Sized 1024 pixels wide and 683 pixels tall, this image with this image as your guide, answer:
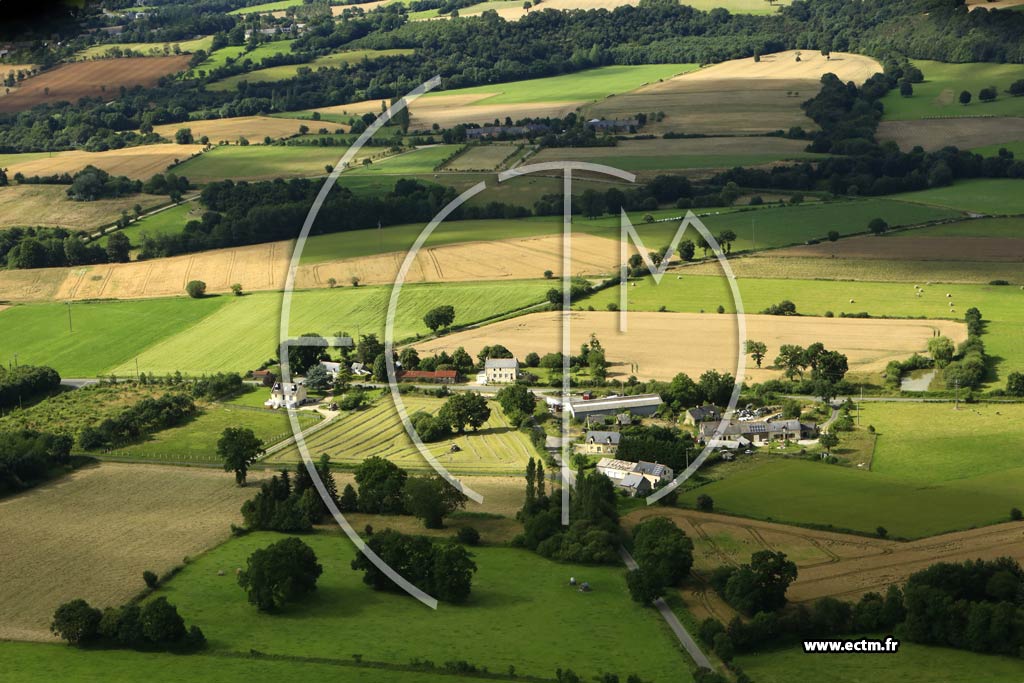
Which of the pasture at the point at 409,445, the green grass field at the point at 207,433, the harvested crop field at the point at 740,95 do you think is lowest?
the green grass field at the point at 207,433

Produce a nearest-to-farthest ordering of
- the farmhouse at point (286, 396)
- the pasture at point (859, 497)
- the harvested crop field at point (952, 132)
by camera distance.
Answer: the pasture at point (859, 497) → the farmhouse at point (286, 396) → the harvested crop field at point (952, 132)

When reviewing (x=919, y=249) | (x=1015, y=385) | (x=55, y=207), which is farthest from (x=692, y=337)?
(x=55, y=207)

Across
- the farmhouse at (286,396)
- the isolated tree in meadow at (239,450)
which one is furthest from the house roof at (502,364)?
the isolated tree in meadow at (239,450)

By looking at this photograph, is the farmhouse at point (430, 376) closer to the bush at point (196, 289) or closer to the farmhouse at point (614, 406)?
the farmhouse at point (614, 406)

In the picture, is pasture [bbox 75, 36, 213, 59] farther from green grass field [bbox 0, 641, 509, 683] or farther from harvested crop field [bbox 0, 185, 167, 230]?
green grass field [bbox 0, 641, 509, 683]

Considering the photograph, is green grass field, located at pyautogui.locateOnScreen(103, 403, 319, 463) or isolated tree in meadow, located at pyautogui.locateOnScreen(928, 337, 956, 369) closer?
green grass field, located at pyautogui.locateOnScreen(103, 403, 319, 463)

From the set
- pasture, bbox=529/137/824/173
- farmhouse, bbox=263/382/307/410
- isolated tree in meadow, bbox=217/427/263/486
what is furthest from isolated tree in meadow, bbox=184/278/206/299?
pasture, bbox=529/137/824/173
